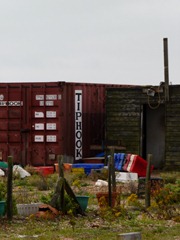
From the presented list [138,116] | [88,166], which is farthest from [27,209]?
[138,116]

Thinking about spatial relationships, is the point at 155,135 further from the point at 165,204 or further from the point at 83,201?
the point at 165,204

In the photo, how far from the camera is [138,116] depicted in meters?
26.6

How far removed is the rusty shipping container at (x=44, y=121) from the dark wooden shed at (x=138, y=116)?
1077 mm

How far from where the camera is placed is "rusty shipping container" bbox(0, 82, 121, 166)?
86.6 ft

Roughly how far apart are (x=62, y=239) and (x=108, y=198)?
3507 mm

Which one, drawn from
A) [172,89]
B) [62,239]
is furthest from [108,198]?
[172,89]

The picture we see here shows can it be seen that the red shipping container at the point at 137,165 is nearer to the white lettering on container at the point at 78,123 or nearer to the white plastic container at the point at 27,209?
the white lettering on container at the point at 78,123

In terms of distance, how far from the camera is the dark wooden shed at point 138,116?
2598cm

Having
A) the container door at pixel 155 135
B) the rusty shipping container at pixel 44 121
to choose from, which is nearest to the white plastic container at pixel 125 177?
the rusty shipping container at pixel 44 121

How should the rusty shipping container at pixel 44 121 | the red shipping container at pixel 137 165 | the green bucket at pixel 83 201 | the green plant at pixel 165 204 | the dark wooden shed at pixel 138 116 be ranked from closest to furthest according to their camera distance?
the green plant at pixel 165 204 → the green bucket at pixel 83 201 → the red shipping container at pixel 137 165 → the dark wooden shed at pixel 138 116 → the rusty shipping container at pixel 44 121

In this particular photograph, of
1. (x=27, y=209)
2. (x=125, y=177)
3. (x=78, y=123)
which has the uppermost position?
(x=78, y=123)

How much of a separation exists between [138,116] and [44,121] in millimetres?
3523

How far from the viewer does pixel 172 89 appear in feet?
85.2

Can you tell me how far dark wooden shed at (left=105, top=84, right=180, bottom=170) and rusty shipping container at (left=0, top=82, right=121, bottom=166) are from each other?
1.08 metres
